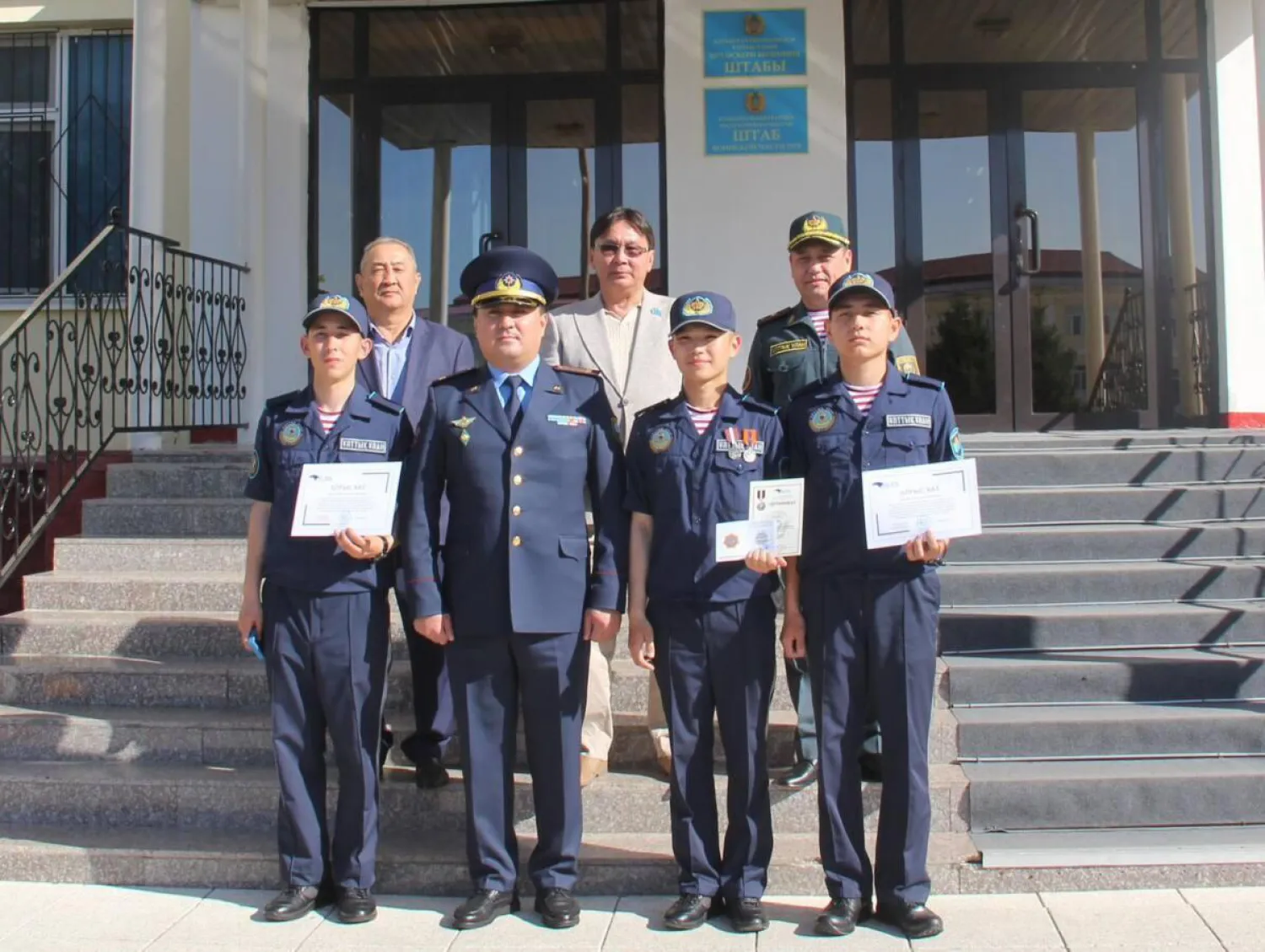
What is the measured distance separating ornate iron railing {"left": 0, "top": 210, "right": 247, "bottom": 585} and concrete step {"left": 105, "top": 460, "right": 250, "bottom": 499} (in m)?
0.20

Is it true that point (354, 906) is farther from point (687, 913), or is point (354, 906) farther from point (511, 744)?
point (687, 913)

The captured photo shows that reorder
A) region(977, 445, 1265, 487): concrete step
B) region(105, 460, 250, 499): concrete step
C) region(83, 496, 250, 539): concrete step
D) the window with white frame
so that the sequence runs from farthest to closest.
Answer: the window with white frame < region(105, 460, 250, 499): concrete step < region(83, 496, 250, 539): concrete step < region(977, 445, 1265, 487): concrete step

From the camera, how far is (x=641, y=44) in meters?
7.67

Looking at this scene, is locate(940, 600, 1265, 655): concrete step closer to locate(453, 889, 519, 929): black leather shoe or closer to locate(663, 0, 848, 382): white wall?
locate(453, 889, 519, 929): black leather shoe

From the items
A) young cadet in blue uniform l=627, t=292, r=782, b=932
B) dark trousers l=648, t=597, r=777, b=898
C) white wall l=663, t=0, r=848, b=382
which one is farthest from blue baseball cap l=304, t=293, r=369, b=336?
white wall l=663, t=0, r=848, b=382

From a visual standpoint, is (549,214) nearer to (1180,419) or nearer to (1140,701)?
(1180,419)

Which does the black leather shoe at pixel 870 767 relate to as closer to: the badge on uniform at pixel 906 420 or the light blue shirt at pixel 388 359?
the badge on uniform at pixel 906 420

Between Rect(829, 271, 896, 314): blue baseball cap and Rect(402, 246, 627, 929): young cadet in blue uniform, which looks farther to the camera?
Rect(402, 246, 627, 929): young cadet in blue uniform

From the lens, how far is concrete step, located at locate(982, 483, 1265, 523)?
18.1 ft

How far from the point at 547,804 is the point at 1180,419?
5.67 meters

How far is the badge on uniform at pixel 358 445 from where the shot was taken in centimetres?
366

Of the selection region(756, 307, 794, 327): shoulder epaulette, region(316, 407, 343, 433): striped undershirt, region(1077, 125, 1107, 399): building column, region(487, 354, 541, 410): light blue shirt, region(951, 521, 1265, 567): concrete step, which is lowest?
region(951, 521, 1265, 567): concrete step

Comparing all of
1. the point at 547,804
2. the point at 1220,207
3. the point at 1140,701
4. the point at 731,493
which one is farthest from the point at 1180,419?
the point at 547,804

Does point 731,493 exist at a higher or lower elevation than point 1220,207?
lower
